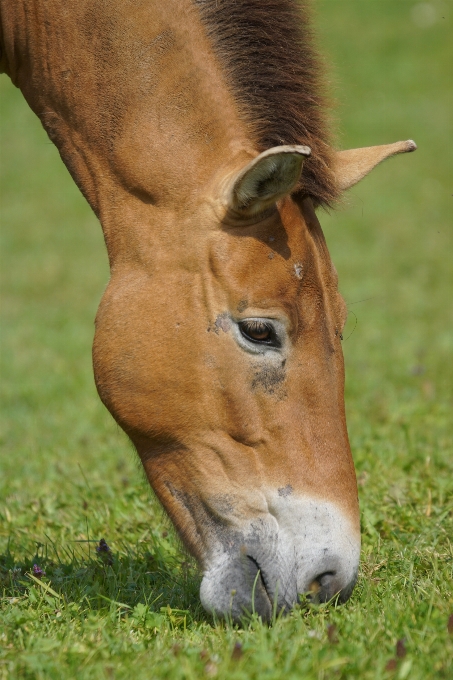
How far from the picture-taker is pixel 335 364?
9.81ft

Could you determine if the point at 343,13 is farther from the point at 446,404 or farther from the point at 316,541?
the point at 316,541

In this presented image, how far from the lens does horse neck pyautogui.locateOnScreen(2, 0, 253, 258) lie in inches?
120

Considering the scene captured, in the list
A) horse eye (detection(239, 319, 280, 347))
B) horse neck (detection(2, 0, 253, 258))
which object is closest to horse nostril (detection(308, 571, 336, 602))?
horse eye (detection(239, 319, 280, 347))

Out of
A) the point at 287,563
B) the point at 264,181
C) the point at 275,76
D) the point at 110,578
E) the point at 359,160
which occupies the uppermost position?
the point at 275,76

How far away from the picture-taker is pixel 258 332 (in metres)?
2.92

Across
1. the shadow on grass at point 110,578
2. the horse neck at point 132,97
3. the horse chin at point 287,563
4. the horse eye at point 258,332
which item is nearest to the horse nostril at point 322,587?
the horse chin at point 287,563

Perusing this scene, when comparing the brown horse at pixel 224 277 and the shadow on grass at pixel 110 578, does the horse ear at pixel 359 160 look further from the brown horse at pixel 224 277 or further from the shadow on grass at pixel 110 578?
the shadow on grass at pixel 110 578

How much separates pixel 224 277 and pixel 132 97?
31.9 inches

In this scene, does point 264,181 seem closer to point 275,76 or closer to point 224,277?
point 224,277

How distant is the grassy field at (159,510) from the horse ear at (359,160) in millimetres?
74

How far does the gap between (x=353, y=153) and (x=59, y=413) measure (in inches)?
151

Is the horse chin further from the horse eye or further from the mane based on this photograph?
the mane

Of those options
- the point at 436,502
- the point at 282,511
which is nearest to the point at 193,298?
the point at 282,511

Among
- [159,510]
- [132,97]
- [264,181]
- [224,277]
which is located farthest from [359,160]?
[159,510]
